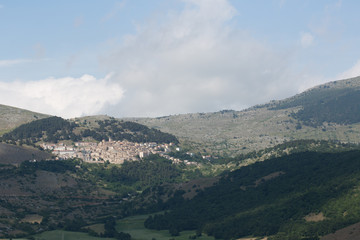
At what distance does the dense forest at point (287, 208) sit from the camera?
5399 inches

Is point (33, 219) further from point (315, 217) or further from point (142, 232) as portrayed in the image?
point (315, 217)

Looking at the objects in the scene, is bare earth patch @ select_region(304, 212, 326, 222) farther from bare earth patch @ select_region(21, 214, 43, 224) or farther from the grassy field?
bare earth patch @ select_region(21, 214, 43, 224)

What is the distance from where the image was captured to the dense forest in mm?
137125

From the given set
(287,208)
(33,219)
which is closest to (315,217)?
(287,208)

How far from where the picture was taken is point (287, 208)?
15500 centimetres

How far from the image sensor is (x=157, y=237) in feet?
545

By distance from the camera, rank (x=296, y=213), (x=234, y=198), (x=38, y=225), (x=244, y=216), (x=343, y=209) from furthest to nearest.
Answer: (x=234, y=198), (x=38, y=225), (x=244, y=216), (x=296, y=213), (x=343, y=209)

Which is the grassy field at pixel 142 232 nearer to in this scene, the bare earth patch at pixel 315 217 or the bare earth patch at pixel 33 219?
the bare earth patch at pixel 33 219

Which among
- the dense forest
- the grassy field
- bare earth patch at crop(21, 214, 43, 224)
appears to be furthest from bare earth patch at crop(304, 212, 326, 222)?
bare earth patch at crop(21, 214, 43, 224)

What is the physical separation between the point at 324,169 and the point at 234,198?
121 feet

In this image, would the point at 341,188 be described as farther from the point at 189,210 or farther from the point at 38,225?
the point at 38,225

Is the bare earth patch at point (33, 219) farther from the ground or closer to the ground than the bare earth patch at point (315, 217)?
farther from the ground

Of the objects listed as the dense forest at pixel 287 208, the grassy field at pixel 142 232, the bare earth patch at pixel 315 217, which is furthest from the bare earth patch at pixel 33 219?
the bare earth patch at pixel 315 217

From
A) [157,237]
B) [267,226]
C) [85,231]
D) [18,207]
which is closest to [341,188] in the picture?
[267,226]
